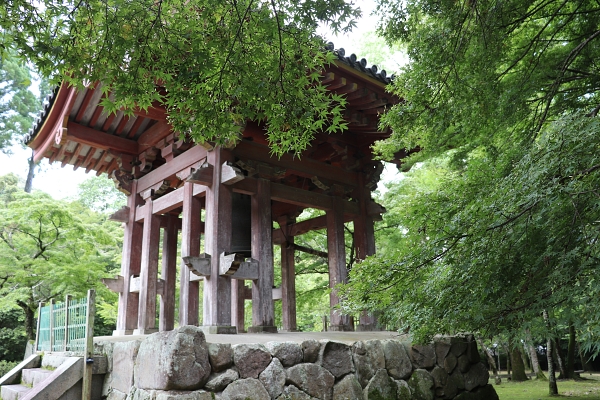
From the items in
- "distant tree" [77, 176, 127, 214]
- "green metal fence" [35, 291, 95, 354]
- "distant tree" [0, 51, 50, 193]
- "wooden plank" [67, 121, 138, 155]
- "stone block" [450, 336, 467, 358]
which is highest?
"distant tree" [0, 51, 50, 193]

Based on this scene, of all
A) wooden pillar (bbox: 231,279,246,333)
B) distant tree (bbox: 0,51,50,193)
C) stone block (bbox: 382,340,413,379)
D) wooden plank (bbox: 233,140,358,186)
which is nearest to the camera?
stone block (bbox: 382,340,413,379)

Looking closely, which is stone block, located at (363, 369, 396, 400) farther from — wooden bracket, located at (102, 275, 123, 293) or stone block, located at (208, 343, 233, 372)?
wooden bracket, located at (102, 275, 123, 293)

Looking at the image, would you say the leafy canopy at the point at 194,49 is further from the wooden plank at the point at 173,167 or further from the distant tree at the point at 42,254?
the distant tree at the point at 42,254

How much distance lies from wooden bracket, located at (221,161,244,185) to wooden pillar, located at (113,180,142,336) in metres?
A: 2.44

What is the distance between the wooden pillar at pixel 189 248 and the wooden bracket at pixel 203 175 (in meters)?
0.57

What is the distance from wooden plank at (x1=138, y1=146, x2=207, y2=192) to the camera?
20.1 ft

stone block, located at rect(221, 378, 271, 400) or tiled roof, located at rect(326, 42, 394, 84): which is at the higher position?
tiled roof, located at rect(326, 42, 394, 84)

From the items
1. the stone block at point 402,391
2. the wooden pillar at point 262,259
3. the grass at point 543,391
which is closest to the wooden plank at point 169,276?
the wooden pillar at point 262,259

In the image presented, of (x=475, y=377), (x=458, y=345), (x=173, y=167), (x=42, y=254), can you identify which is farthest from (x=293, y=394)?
(x=42, y=254)

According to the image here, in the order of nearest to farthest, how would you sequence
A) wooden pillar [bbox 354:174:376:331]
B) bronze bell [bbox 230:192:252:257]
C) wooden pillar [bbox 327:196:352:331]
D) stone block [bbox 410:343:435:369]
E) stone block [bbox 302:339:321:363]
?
stone block [bbox 302:339:321:363], stone block [bbox 410:343:435:369], bronze bell [bbox 230:192:252:257], wooden pillar [bbox 327:196:352:331], wooden pillar [bbox 354:174:376:331]

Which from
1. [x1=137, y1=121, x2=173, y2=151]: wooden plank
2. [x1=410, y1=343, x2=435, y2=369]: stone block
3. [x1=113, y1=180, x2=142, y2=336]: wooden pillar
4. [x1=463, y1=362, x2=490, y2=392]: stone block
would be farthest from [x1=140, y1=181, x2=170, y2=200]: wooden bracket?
[x1=463, y1=362, x2=490, y2=392]: stone block

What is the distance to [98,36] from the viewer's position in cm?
296

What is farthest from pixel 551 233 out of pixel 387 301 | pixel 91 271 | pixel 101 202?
pixel 101 202

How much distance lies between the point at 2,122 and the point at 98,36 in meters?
20.1
